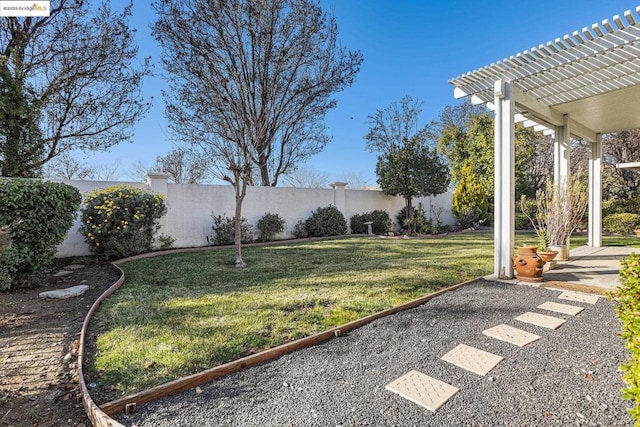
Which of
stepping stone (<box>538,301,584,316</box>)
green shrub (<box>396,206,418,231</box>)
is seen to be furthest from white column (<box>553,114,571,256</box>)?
green shrub (<box>396,206,418,231</box>)

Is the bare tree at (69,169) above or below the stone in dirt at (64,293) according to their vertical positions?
above

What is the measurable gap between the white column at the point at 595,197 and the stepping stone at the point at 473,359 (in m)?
8.65

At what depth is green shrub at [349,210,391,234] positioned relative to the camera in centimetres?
1259

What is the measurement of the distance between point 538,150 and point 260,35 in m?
14.9

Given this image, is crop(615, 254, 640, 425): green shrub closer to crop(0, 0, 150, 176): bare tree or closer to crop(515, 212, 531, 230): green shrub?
crop(0, 0, 150, 176): bare tree

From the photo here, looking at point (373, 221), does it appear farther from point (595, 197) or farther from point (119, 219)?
point (119, 219)

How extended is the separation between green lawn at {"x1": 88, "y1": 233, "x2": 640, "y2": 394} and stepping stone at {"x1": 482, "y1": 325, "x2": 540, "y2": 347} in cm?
113

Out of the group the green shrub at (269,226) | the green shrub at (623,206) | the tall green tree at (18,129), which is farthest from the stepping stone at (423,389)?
the green shrub at (623,206)

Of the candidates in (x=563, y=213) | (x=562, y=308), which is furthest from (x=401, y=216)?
(x=562, y=308)

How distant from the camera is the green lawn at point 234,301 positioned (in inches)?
102

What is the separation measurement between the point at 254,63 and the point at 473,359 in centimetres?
1214

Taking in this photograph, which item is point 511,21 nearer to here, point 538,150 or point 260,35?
point 260,35

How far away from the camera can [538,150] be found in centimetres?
1633

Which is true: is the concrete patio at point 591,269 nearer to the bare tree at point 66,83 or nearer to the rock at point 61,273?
the rock at point 61,273
